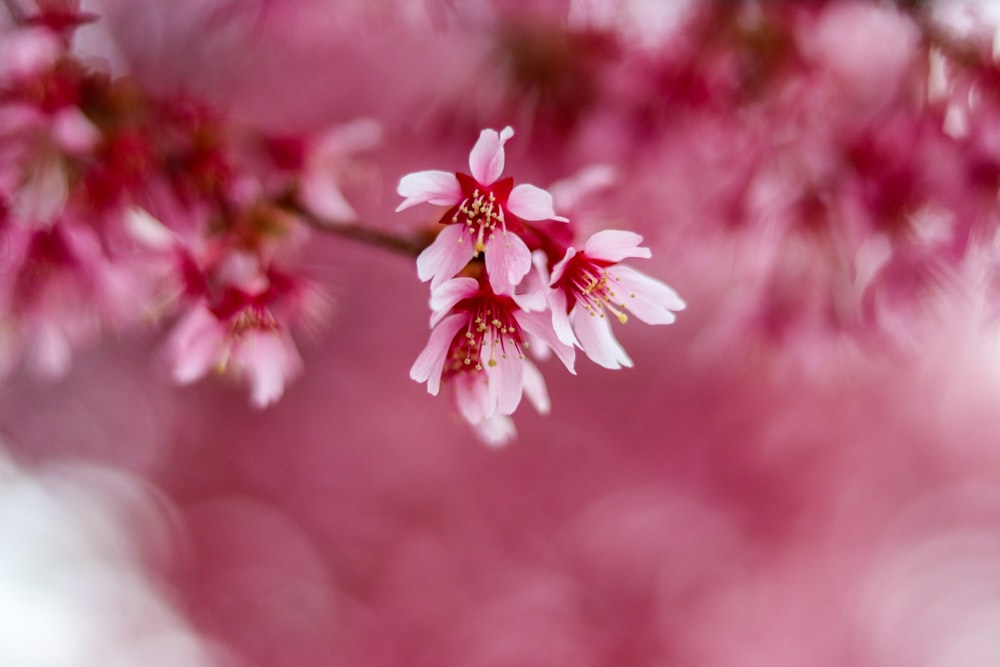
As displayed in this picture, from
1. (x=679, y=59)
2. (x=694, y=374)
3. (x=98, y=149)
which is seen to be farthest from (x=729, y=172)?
(x=694, y=374)

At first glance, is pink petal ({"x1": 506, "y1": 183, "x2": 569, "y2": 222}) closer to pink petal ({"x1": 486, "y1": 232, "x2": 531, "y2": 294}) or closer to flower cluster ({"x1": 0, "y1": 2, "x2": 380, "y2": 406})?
pink petal ({"x1": 486, "y1": 232, "x2": 531, "y2": 294})

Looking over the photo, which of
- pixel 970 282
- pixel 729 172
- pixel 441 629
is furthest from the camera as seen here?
pixel 441 629

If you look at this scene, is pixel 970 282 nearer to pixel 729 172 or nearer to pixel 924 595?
pixel 729 172

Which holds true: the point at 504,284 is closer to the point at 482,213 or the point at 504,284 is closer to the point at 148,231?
the point at 482,213

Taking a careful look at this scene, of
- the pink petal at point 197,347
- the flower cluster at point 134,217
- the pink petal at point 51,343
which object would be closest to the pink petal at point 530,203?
the flower cluster at point 134,217

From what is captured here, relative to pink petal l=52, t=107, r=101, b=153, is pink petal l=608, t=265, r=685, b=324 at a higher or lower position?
lower

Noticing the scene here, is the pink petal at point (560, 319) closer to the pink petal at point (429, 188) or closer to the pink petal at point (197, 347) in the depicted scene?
the pink petal at point (429, 188)

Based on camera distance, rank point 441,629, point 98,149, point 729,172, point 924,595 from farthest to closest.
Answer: point 924,595, point 441,629, point 729,172, point 98,149

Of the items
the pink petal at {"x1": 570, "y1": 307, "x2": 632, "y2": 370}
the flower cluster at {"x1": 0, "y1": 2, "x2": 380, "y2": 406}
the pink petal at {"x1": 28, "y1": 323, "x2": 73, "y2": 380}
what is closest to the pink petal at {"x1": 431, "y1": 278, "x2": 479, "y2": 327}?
the pink petal at {"x1": 570, "y1": 307, "x2": 632, "y2": 370}
